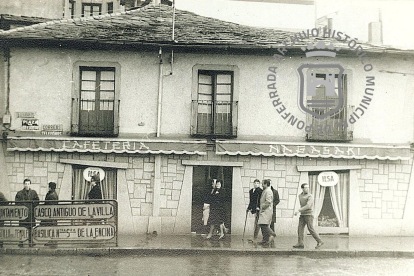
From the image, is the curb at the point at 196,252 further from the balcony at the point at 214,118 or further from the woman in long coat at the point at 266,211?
the balcony at the point at 214,118

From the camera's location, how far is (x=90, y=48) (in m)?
12.8

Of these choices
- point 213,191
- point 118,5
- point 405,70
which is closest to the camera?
point 213,191

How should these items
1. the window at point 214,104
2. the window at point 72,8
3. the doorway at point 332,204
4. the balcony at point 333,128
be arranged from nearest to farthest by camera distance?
the window at point 214,104 < the balcony at point 333,128 < the doorway at point 332,204 < the window at point 72,8

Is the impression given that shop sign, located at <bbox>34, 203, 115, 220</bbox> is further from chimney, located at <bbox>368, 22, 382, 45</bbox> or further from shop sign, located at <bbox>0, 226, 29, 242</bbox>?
chimney, located at <bbox>368, 22, 382, 45</bbox>

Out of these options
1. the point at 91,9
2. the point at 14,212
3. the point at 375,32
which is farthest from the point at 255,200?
the point at 91,9

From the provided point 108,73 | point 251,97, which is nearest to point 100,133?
point 108,73

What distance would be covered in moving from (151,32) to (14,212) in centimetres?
680

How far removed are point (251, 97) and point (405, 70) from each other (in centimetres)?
508

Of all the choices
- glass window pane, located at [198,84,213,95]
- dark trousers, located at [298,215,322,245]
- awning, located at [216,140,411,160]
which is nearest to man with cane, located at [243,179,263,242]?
awning, located at [216,140,411,160]

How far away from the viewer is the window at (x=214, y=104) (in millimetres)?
12984

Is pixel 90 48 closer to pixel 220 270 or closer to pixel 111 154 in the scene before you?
pixel 111 154

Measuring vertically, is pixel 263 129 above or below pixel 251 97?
below

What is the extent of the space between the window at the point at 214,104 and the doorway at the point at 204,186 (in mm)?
1107
